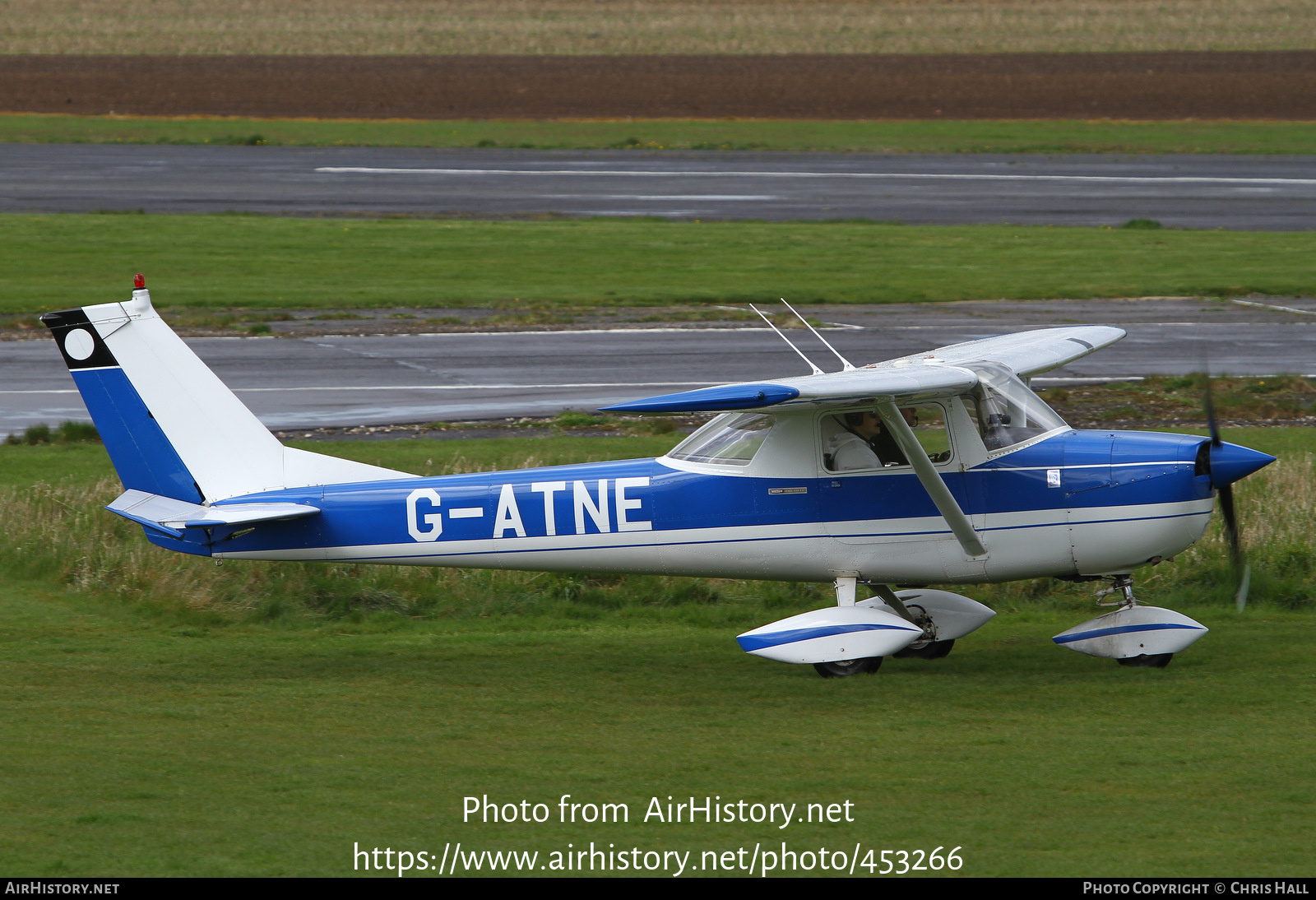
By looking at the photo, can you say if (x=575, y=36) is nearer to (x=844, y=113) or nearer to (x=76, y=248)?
(x=844, y=113)

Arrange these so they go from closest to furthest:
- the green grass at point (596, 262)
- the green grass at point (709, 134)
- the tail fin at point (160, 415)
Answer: the tail fin at point (160, 415), the green grass at point (596, 262), the green grass at point (709, 134)

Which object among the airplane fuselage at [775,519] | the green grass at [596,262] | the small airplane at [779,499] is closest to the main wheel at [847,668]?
the small airplane at [779,499]

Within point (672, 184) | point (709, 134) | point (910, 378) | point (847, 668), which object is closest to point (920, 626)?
point (847, 668)

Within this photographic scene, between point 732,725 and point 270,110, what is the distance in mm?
53899

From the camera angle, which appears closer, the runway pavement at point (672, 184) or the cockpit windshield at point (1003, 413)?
the cockpit windshield at point (1003, 413)

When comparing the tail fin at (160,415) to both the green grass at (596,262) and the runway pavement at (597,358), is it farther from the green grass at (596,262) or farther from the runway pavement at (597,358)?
the green grass at (596,262)

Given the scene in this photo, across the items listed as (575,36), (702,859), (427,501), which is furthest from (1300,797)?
(575,36)

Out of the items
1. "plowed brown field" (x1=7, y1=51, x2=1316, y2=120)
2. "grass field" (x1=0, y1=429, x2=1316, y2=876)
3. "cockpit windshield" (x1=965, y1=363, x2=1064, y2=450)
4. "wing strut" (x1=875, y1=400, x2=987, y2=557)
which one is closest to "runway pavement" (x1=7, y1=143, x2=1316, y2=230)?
"plowed brown field" (x1=7, y1=51, x2=1316, y2=120)

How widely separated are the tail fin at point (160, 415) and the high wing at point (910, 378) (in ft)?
9.87

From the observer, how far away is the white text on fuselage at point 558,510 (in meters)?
10.5

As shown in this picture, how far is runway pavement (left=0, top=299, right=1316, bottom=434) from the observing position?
20875 millimetres

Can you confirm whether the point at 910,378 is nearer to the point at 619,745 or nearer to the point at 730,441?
the point at 730,441

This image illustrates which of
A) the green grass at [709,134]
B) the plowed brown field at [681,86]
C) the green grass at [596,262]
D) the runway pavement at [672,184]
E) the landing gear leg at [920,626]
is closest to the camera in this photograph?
the landing gear leg at [920,626]

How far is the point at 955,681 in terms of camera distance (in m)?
10.3
